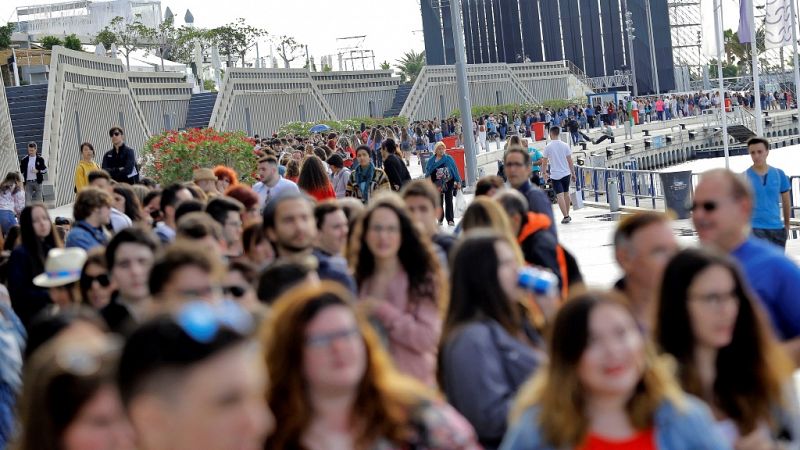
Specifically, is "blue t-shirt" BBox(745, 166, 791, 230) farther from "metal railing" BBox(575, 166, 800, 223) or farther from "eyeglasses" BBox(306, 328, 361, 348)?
"metal railing" BBox(575, 166, 800, 223)

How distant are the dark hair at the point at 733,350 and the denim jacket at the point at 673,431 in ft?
1.74

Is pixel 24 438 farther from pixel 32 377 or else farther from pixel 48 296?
pixel 48 296

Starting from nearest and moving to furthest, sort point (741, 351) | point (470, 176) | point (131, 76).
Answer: point (741, 351) < point (470, 176) < point (131, 76)

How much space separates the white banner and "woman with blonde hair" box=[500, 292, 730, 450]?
31674mm

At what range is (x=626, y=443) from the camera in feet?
12.4

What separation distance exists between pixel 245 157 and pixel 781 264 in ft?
48.0

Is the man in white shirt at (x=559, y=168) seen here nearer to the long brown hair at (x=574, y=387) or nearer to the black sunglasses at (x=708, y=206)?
the black sunglasses at (x=708, y=206)

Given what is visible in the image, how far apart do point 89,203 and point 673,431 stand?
665 cm

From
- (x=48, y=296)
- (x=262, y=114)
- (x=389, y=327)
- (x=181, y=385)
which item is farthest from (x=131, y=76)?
(x=181, y=385)

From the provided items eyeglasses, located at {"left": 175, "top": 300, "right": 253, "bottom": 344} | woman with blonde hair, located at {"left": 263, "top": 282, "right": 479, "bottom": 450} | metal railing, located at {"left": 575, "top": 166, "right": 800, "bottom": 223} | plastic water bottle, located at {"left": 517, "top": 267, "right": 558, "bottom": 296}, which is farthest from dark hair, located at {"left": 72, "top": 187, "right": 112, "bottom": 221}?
metal railing, located at {"left": 575, "top": 166, "right": 800, "bottom": 223}

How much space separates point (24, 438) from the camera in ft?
10.6

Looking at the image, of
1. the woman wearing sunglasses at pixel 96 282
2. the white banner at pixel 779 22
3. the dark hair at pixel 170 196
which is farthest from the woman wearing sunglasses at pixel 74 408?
the white banner at pixel 779 22

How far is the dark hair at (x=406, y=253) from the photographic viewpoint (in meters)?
6.26

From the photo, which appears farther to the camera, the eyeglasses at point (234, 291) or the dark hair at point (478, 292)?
the eyeglasses at point (234, 291)
